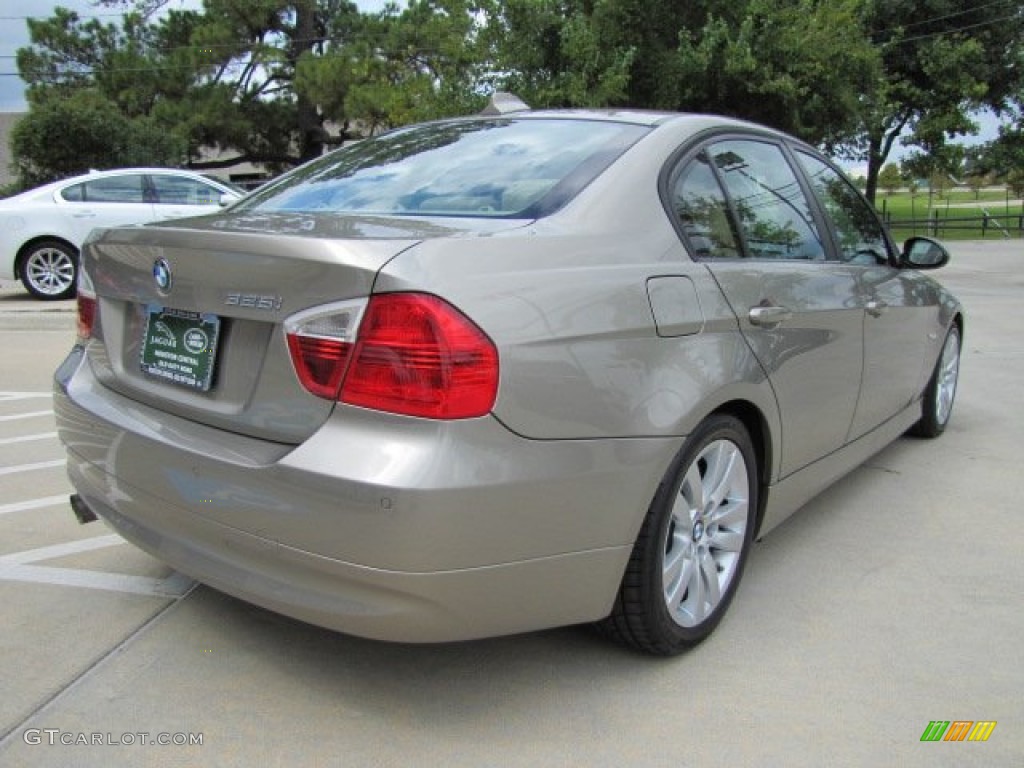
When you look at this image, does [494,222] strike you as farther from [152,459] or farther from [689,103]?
[689,103]

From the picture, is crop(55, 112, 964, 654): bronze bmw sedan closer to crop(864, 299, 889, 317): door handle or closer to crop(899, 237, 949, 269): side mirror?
crop(864, 299, 889, 317): door handle

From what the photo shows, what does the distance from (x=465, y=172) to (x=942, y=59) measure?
26742mm

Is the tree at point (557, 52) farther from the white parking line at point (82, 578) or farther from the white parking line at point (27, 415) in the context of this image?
the white parking line at point (82, 578)

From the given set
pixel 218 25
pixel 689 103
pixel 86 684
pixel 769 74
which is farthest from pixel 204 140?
pixel 86 684

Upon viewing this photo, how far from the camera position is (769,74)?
54.7ft

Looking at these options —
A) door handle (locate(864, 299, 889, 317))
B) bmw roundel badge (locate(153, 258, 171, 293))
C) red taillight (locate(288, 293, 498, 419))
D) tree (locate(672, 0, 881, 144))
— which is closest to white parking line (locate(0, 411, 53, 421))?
bmw roundel badge (locate(153, 258, 171, 293))

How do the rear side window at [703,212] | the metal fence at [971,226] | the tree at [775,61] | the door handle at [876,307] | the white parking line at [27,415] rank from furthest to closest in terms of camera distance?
the metal fence at [971,226]
the tree at [775,61]
the white parking line at [27,415]
the door handle at [876,307]
the rear side window at [703,212]

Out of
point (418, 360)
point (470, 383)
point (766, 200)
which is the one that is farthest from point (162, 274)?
point (766, 200)

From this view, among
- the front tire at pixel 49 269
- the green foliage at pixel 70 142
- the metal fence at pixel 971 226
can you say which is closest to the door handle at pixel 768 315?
the front tire at pixel 49 269

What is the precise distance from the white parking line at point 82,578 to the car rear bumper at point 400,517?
Answer: 0.70 meters

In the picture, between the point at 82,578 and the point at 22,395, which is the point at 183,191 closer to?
the point at 22,395

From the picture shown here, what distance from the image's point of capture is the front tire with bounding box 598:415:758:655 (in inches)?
97.7

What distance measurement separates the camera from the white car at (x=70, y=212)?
10.7 meters

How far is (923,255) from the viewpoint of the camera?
4430mm
